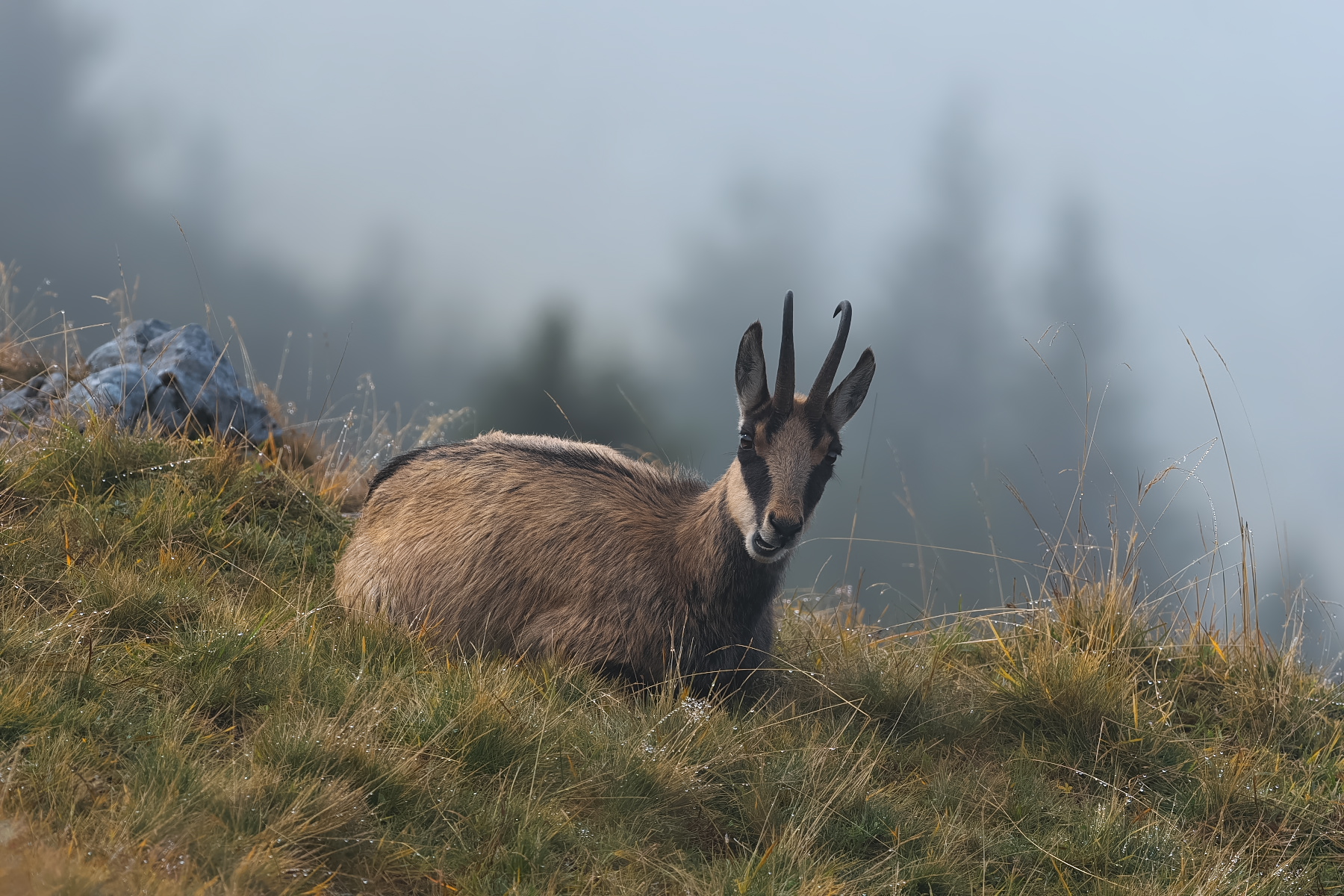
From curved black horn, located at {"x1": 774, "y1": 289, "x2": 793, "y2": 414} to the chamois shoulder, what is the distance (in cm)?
127

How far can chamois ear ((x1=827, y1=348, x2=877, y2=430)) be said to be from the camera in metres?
5.53

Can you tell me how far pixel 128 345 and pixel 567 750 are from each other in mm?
8101

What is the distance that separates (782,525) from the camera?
195 inches

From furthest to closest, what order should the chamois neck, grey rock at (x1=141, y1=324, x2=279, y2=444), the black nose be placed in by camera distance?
grey rock at (x1=141, y1=324, x2=279, y2=444), the chamois neck, the black nose

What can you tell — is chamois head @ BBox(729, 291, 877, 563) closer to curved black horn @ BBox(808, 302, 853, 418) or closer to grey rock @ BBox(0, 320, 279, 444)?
curved black horn @ BBox(808, 302, 853, 418)

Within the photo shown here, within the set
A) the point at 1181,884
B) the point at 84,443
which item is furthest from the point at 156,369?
the point at 1181,884

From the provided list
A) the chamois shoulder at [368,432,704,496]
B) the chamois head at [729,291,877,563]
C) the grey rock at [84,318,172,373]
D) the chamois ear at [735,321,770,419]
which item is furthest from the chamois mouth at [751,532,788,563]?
the grey rock at [84,318,172,373]

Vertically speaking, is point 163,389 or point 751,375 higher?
point 751,375

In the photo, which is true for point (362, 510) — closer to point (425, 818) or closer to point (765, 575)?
point (765, 575)

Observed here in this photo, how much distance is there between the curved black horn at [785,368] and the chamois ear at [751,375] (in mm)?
115

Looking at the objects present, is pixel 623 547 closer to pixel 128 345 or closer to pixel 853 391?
pixel 853 391

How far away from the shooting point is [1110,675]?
18.3 feet

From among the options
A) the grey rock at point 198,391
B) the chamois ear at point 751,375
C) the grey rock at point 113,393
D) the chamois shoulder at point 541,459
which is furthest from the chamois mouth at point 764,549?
the grey rock at point 198,391

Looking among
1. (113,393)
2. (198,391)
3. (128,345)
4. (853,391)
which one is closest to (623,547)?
(853,391)
